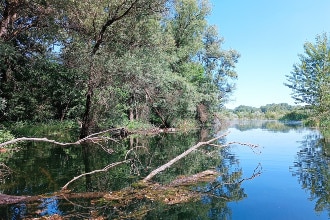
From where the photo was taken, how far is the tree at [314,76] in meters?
37.6

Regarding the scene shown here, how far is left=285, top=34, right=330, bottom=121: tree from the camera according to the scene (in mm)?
37562

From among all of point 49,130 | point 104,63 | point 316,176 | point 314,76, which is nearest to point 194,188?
point 316,176

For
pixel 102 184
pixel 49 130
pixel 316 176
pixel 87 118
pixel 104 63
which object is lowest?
pixel 316 176

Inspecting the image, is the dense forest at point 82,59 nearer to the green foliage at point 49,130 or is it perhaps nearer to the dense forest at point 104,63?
the dense forest at point 104,63

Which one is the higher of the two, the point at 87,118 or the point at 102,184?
the point at 87,118

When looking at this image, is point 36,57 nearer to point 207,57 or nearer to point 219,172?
point 219,172

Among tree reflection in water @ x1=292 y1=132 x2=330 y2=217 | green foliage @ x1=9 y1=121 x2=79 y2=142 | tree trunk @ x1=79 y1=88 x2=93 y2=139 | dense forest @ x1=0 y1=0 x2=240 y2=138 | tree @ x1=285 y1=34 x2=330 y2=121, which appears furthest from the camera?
tree @ x1=285 y1=34 x2=330 y2=121

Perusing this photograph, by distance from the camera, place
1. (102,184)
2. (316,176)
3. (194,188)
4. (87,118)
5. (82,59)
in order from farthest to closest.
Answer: (87,118) → (82,59) → (316,176) → (102,184) → (194,188)

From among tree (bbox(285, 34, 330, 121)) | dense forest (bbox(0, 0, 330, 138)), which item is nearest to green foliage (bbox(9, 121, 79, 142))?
dense forest (bbox(0, 0, 330, 138))

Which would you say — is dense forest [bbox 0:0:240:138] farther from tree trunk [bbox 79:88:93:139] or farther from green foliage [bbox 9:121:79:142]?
green foliage [bbox 9:121:79:142]

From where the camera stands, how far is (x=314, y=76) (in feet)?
132

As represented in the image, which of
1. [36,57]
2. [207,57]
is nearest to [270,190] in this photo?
[36,57]

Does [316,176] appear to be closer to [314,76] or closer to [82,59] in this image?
[82,59]

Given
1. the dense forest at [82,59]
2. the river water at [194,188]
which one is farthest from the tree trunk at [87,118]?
the river water at [194,188]
